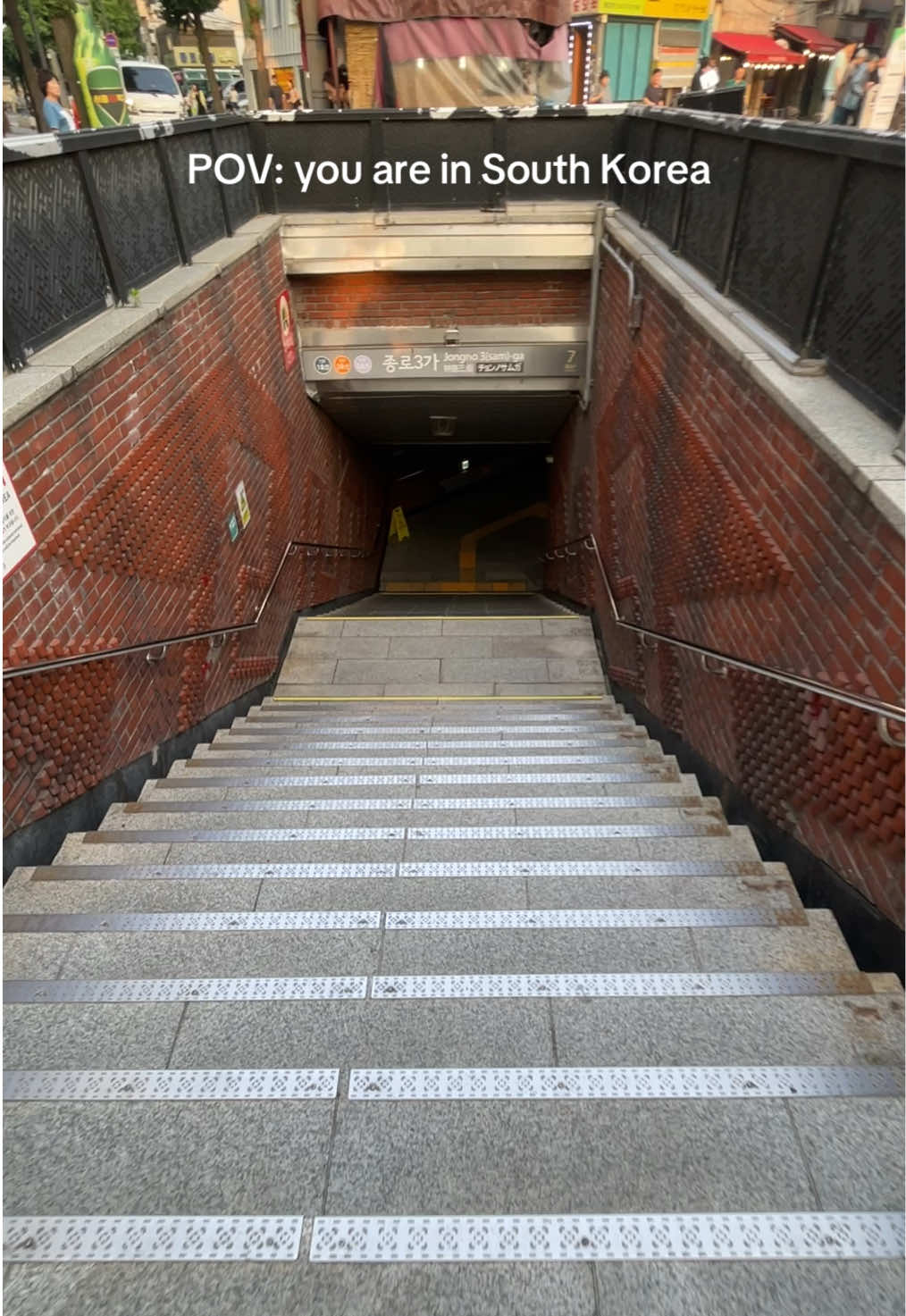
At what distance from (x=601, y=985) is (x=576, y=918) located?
32cm

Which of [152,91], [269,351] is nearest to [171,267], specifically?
[269,351]

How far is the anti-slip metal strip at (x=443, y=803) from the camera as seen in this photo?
135 inches

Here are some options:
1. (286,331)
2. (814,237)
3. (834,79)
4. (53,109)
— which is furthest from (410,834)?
(834,79)

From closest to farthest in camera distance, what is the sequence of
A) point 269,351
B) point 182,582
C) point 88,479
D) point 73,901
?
1. point 73,901
2. point 88,479
3. point 182,582
4. point 269,351

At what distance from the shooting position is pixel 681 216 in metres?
5.23

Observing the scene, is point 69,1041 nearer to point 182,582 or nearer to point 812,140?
point 182,582

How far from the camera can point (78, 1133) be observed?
1759 mm

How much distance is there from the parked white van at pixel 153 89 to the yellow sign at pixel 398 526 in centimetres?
1233

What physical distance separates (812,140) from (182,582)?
413 centimetres

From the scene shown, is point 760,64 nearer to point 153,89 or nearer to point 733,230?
point 153,89

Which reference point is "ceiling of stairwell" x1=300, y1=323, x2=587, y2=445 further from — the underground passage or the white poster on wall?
the white poster on wall

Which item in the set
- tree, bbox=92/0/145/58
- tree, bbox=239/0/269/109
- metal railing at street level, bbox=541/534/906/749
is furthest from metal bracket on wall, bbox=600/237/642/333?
tree, bbox=92/0/145/58

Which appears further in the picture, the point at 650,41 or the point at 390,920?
the point at 650,41

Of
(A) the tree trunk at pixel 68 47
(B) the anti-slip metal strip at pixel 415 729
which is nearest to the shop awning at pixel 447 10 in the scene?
(A) the tree trunk at pixel 68 47
